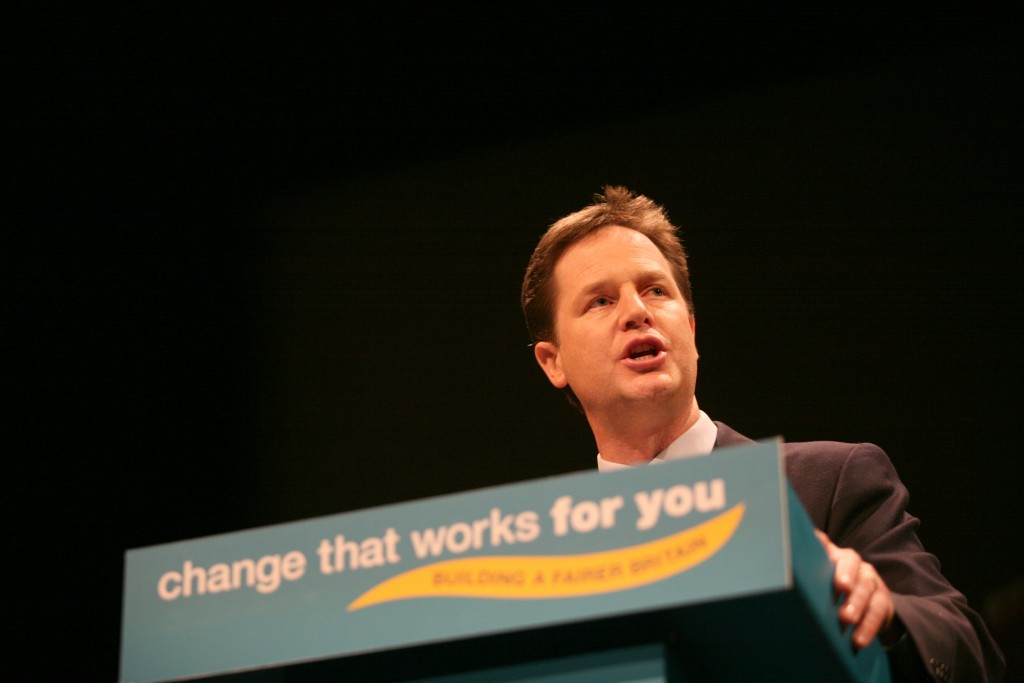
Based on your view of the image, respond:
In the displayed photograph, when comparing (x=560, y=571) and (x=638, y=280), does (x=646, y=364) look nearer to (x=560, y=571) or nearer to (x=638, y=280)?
(x=638, y=280)

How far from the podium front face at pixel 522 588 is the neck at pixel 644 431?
110cm

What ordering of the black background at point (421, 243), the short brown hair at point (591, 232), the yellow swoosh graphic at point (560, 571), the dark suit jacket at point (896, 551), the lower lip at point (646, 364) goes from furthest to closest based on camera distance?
the black background at point (421, 243) < the short brown hair at point (591, 232) < the lower lip at point (646, 364) < the dark suit jacket at point (896, 551) < the yellow swoosh graphic at point (560, 571)

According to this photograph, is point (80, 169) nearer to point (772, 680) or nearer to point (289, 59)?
point (289, 59)

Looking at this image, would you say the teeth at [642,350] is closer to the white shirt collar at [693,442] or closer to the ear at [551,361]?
the white shirt collar at [693,442]

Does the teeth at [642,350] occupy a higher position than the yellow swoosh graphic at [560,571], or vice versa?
the teeth at [642,350]

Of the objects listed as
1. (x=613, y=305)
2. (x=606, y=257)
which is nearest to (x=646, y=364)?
(x=613, y=305)

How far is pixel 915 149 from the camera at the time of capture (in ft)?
8.93

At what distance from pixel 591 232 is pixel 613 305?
224 millimetres

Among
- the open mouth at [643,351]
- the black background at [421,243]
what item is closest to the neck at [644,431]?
the open mouth at [643,351]

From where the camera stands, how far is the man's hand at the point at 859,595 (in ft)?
3.72

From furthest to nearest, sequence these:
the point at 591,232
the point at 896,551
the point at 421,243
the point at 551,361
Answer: the point at 421,243 → the point at 551,361 → the point at 591,232 → the point at 896,551

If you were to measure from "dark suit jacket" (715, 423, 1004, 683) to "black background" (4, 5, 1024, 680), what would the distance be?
2.14 feet

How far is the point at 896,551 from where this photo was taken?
1695mm

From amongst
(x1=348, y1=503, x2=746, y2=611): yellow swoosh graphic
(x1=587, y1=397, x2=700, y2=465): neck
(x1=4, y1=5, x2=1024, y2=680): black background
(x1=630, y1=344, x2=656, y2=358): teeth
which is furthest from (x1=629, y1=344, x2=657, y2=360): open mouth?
(x1=348, y1=503, x2=746, y2=611): yellow swoosh graphic
